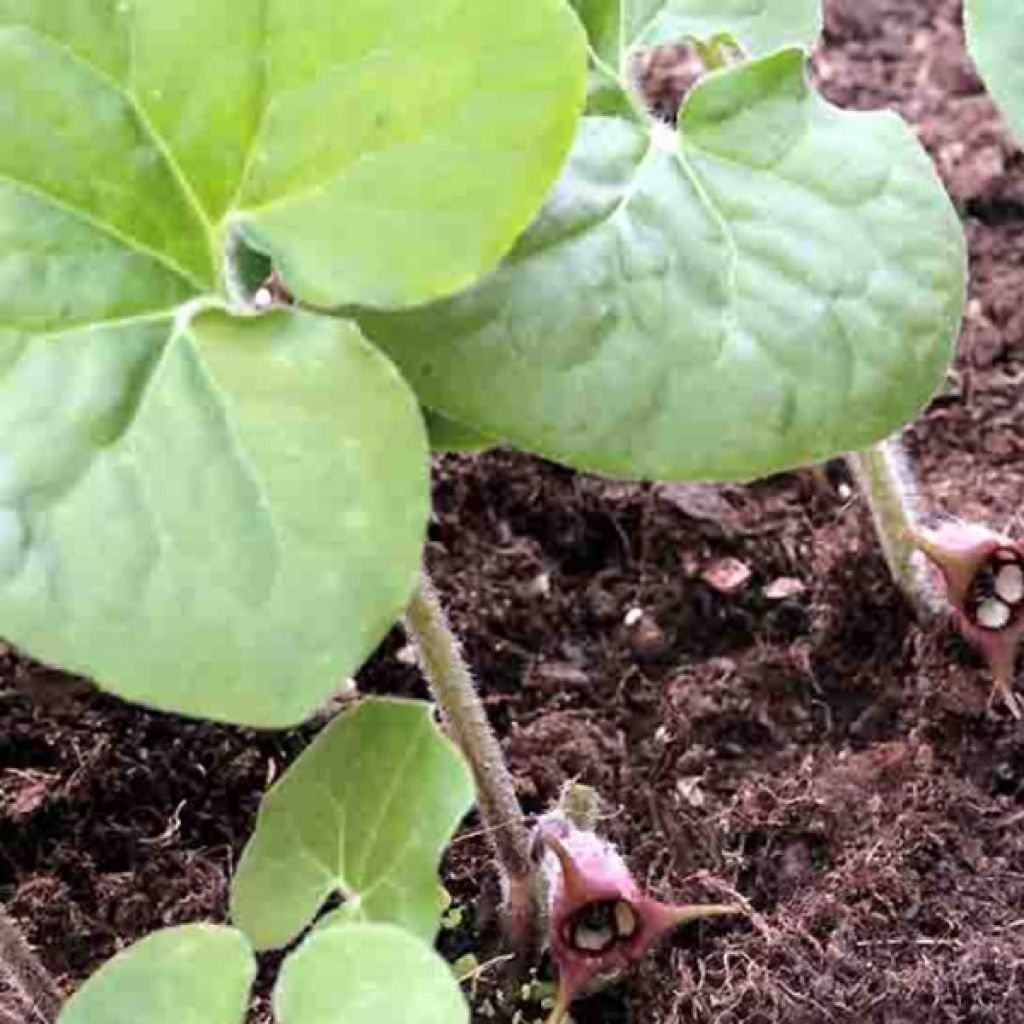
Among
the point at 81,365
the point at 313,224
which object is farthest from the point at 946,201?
the point at 81,365

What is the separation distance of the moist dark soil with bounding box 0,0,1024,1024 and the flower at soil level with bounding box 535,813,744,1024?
0.22 feet

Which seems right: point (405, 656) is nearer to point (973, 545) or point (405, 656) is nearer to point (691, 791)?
point (691, 791)

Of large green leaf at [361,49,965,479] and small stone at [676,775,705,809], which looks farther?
small stone at [676,775,705,809]

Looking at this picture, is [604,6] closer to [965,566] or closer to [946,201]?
[946,201]

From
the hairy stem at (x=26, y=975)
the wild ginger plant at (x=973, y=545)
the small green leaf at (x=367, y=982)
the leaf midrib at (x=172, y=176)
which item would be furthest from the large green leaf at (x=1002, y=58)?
the hairy stem at (x=26, y=975)

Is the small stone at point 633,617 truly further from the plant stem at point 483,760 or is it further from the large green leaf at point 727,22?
the large green leaf at point 727,22

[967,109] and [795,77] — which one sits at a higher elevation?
[795,77]

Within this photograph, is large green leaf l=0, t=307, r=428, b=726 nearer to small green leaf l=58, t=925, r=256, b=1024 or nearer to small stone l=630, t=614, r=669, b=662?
small green leaf l=58, t=925, r=256, b=1024

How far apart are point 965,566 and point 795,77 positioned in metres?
0.33

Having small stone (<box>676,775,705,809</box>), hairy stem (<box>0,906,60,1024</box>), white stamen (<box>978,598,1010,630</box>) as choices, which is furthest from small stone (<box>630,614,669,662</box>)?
hairy stem (<box>0,906,60,1024</box>)

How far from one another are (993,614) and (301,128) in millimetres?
551

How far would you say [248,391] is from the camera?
103 cm

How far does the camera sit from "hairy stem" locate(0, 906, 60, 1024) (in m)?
1.15

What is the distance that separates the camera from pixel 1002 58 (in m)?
1.27
